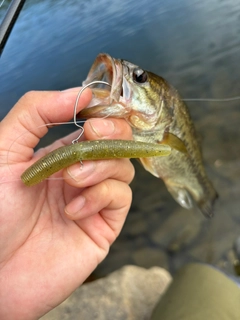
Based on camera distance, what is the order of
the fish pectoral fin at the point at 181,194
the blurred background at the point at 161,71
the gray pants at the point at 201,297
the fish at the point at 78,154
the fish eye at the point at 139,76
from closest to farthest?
the fish at the point at 78,154 < the fish eye at the point at 139,76 < the gray pants at the point at 201,297 < the fish pectoral fin at the point at 181,194 < the blurred background at the point at 161,71

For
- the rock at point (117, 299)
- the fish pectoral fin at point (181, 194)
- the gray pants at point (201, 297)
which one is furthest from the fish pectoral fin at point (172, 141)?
the rock at point (117, 299)

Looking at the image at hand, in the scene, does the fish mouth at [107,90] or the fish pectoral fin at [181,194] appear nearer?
the fish mouth at [107,90]

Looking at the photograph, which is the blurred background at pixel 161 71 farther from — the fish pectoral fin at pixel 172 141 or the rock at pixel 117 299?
the fish pectoral fin at pixel 172 141

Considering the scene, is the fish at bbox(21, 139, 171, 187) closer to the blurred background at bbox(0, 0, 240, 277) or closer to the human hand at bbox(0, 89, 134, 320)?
the human hand at bbox(0, 89, 134, 320)

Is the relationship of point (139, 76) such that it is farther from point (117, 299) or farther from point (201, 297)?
point (117, 299)

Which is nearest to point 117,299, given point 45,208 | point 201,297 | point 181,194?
point 201,297

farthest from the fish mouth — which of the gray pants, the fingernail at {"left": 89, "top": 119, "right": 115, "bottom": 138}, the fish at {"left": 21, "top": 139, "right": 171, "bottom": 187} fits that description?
the gray pants

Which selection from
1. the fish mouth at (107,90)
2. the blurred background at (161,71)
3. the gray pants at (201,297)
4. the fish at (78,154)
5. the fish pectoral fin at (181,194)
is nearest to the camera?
the fish at (78,154)

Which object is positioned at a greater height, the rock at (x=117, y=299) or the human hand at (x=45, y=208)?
the human hand at (x=45, y=208)
